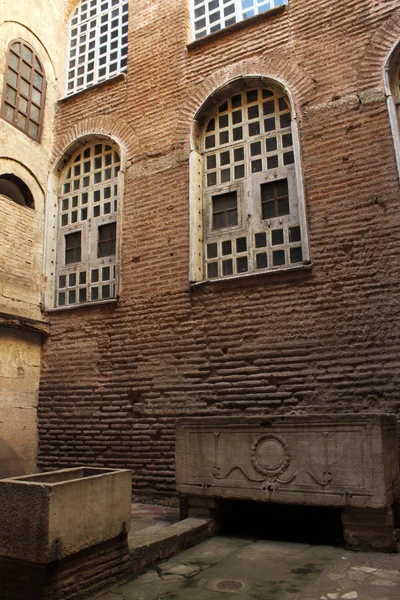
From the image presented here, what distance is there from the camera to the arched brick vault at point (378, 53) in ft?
20.7

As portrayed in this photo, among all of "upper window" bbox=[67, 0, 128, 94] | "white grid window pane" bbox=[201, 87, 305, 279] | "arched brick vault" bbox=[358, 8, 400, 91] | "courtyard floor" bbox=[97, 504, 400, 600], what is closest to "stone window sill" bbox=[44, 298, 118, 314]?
"white grid window pane" bbox=[201, 87, 305, 279]

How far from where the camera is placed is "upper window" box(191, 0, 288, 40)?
783cm

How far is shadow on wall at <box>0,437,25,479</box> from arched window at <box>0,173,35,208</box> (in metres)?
3.90

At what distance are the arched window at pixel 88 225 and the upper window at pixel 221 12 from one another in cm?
246

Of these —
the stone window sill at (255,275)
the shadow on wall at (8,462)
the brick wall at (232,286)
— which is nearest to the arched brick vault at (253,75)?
the brick wall at (232,286)

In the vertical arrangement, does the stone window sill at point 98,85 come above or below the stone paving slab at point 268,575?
above

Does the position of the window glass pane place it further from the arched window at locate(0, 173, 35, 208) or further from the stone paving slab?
the stone paving slab

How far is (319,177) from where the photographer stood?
6391 mm

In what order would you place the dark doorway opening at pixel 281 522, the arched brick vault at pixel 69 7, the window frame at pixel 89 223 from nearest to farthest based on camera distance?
the dark doorway opening at pixel 281 522
the window frame at pixel 89 223
the arched brick vault at pixel 69 7

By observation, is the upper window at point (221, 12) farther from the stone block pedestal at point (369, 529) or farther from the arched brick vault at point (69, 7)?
the stone block pedestal at point (369, 529)

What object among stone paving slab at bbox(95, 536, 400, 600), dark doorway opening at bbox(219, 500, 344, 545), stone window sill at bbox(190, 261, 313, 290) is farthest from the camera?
stone window sill at bbox(190, 261, 313, 290)

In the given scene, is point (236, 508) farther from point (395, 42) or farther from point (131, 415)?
point (395, 42)

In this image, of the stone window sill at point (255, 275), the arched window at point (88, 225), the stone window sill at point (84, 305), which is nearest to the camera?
the stone window sill at point (255, 275)

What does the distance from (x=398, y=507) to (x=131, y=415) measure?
12.3ft
